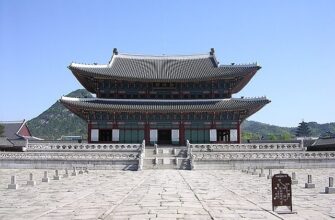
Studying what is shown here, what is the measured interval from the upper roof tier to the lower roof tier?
2897mm

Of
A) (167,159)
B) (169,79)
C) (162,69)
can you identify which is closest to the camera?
(167,159)

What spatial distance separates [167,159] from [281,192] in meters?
25.1

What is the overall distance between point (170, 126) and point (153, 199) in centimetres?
3638

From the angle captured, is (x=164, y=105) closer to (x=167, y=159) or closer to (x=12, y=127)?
(x=167, y=159)

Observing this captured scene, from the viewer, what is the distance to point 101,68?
53062 mm

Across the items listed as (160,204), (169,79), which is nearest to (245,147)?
(169,79)

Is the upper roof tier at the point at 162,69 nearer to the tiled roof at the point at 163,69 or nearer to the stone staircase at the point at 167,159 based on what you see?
the tiled roof at the point at 163,69

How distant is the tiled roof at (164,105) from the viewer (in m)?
48.5

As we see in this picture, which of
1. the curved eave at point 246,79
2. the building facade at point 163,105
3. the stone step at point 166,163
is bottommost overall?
the stone step at point 166,163

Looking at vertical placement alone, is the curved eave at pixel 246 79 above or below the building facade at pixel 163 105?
above

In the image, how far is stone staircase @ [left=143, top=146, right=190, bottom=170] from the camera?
35.4 m

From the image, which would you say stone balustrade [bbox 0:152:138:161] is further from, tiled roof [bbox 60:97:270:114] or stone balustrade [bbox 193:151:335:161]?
tiled roof [bbox 60:97:270:114]

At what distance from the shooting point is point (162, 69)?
5606 cm

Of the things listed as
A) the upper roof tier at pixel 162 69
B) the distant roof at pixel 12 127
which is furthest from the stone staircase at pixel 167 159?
the distant roof at pixel 12 127
